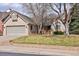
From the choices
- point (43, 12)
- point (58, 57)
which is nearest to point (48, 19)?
point (43, 12)

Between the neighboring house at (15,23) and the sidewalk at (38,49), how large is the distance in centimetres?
23

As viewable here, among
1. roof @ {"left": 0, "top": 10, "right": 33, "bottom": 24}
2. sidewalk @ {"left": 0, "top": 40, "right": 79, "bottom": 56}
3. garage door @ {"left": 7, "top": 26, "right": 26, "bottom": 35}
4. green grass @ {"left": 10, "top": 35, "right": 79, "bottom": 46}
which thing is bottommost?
sidewalk @ {"left": 0, "top": 40, "right": 79, "bottom": 56}

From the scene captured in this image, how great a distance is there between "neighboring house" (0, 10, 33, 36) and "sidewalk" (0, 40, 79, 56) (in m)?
0.23

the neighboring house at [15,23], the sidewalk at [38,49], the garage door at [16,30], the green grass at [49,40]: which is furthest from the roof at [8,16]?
the sidewalk at [38,49]

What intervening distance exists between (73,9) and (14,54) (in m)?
1.32

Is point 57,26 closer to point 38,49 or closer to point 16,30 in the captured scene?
point 38,49

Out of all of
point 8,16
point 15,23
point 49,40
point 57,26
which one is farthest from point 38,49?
point 8,16

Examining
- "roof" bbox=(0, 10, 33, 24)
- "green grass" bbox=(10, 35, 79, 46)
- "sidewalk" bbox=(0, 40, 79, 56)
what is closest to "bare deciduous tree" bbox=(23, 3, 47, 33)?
"roof" bbox=(0, 10, 33, 24)

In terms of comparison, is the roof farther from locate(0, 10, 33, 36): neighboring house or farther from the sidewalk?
the sidewalk

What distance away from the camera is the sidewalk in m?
4.39

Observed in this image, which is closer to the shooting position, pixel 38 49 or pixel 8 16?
pixel 38 49

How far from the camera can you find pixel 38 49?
4449 mm

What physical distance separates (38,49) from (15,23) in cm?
64

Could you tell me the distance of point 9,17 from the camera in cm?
454
